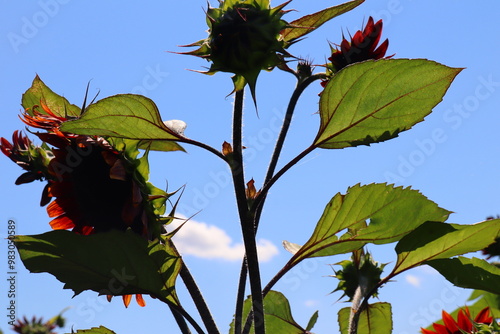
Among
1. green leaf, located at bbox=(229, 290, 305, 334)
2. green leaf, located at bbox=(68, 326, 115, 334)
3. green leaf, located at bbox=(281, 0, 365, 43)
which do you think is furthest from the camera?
green leaf, located at bbox=(229, 290, 305, 334)

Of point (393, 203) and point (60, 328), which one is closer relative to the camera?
point (393, 203)

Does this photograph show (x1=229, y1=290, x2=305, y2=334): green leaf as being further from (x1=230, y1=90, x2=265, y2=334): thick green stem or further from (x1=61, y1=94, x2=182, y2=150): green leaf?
(x1=61, y1=94, x2=182, y2=150): green leaf

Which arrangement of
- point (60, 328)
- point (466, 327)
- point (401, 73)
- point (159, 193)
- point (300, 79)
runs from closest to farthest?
1. point (401, 73)
2. point (159, 193)
3. point (300, 79)
4. point (466, 327)
5. point (60, 328)

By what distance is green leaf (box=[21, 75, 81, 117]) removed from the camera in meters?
1.23

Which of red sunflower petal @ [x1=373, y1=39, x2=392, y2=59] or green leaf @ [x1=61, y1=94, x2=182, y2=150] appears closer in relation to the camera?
green leaf @ [x1=61, y1=94, x2=182, y2=150]

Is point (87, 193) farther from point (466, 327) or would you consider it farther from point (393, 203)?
point (466, 327)

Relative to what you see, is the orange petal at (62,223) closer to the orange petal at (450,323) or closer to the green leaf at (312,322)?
the green leaf at (312,322)

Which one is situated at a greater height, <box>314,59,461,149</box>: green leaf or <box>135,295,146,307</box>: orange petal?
<box>314,59,461,149</box>: green leaf

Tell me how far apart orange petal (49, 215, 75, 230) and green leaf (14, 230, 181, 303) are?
229 millimetres

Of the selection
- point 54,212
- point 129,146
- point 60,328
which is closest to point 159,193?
point 129,146

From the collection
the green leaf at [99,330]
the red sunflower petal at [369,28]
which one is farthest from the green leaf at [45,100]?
the red sunflower petal at [369,28]

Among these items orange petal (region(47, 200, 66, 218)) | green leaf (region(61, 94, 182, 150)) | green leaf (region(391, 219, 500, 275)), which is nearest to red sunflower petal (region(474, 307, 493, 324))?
green leaf (region(391, 219, 500, 275))

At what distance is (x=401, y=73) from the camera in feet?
3.10

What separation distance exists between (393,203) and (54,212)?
739 mm
